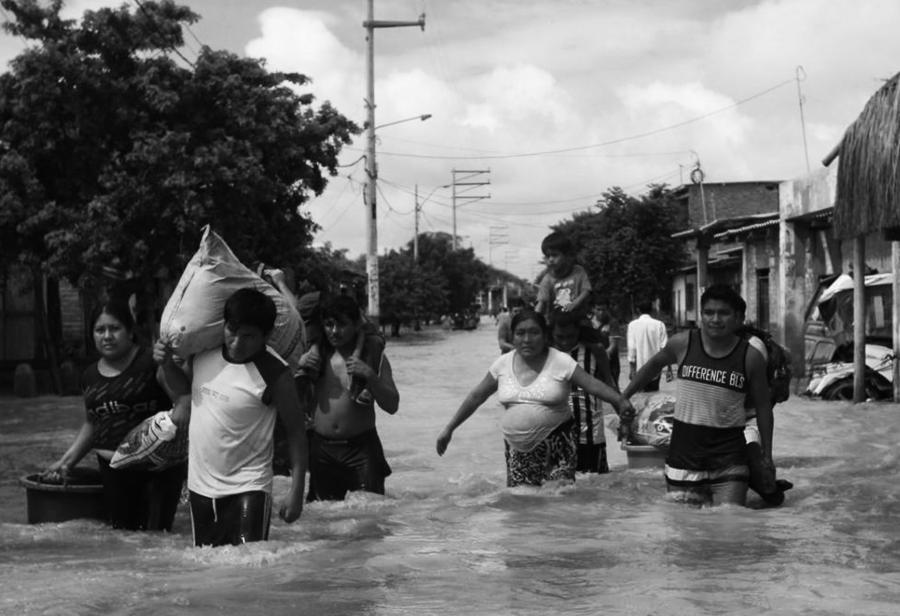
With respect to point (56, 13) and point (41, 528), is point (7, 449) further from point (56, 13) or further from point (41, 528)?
point (56, 13)

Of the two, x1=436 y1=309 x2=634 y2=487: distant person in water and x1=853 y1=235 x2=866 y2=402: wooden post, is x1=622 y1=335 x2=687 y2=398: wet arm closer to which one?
x1=436 y1=309 x2=634 y2=487: distant person in water

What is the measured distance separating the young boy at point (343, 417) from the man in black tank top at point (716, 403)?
1696mm

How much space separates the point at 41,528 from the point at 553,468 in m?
3.08

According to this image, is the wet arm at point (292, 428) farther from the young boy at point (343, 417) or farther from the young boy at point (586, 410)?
the young boy at point (586, 410)

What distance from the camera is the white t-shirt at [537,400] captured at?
7.53 metres

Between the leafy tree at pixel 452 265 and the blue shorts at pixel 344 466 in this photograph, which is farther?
the leafy tree at pixel 452 265

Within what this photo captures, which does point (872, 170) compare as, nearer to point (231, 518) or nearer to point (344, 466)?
point (344, 466)

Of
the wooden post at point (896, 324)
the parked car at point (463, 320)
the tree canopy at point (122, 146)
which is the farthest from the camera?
the parked car at point (463, 320)

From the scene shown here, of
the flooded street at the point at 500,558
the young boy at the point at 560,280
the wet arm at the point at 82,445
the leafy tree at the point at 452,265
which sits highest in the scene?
the leafy tree at the point at 452,265

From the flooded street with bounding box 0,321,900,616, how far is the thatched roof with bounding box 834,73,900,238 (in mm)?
4511

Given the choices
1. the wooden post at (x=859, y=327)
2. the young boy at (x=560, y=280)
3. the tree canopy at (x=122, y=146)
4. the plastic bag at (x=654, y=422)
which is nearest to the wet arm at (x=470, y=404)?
the plastic bag at (x=654, y=422)

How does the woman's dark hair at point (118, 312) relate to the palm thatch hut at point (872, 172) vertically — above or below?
below

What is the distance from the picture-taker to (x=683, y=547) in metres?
6.70

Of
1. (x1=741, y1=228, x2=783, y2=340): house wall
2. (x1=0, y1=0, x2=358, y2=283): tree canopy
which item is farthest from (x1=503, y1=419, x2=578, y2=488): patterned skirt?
(x1=741, y1=228, x2=783, y2=340): house wall
